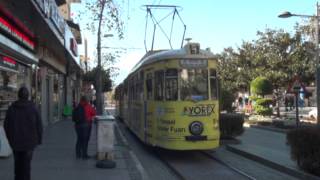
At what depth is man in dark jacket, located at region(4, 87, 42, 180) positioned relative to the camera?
9188 mm

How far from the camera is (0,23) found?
16.8 m

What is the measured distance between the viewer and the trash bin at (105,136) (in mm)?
14484

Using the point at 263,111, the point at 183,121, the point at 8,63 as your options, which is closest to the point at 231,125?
the point at 183,121

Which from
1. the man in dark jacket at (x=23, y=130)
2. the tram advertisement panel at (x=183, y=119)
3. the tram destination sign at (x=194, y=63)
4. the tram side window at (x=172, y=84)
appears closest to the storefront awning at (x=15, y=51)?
the tram side window at (x=172, y=84)

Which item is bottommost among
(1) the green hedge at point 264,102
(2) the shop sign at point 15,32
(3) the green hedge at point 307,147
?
(3) the green hedge at point 307,147

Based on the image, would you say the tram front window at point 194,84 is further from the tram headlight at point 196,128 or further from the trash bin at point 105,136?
the trash bin at point 105,136

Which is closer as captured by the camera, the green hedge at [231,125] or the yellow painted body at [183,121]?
the yellow painted body at [183,121]

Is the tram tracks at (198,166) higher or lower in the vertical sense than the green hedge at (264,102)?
lower

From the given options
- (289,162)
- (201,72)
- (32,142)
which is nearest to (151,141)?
(201,72)

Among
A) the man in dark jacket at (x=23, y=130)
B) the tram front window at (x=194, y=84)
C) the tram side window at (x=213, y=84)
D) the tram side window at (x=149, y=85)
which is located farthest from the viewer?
the tram side window at (x=149, y=85)

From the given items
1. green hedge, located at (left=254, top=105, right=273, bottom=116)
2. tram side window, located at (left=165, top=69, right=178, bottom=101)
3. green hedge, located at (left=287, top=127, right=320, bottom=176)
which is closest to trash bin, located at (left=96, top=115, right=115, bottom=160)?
tram side window, located at (left=165, top=69, right=178, bottom=101)

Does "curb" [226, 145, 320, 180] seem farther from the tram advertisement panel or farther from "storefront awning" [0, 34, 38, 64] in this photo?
"storefront awning" [0, 34, 38, 64]

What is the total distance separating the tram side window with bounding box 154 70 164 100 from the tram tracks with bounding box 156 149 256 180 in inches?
71.6

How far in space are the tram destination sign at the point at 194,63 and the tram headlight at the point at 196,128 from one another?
158 centimetres
